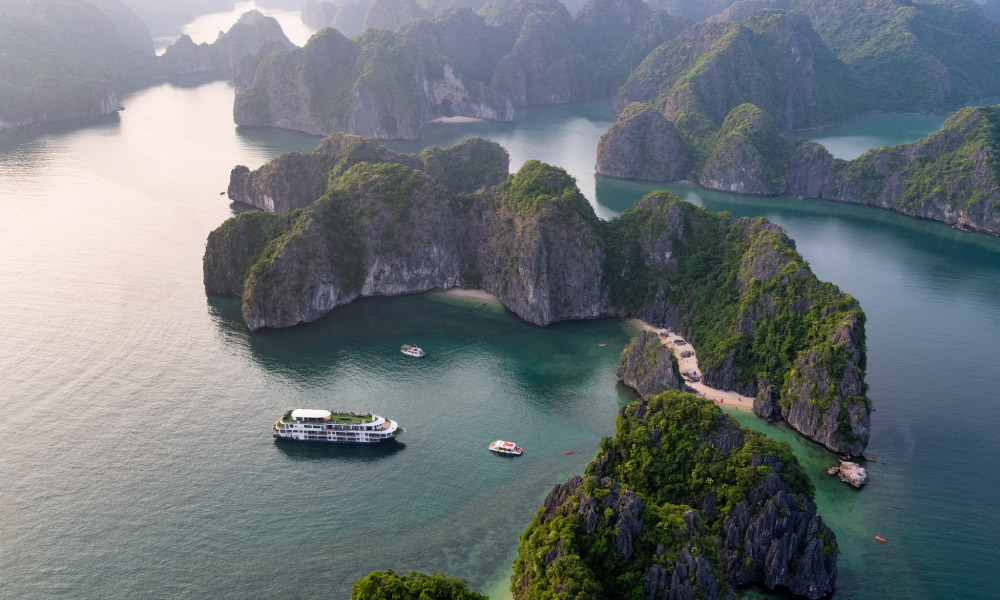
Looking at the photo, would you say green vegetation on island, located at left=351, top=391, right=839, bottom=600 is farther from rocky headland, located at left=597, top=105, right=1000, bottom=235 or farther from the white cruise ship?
rocky headland, located at left=597, top=105, right=1000, bottom=235

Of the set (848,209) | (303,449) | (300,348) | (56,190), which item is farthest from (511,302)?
(56,190)

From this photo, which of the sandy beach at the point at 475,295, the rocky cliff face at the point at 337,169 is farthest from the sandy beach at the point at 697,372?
the rocky cliff face at the point at 337,169

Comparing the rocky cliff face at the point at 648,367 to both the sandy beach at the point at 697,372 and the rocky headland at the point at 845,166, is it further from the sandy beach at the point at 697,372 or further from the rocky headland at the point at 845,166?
the rocky headland at the point at 845,166

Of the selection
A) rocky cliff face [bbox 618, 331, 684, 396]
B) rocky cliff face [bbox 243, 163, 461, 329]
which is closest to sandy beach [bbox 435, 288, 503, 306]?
rocky cliff face [bbox 243, 163, 461, 329]

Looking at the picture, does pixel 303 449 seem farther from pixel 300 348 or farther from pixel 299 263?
pixel 299 263

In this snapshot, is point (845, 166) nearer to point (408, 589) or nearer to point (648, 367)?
point (648, 367)

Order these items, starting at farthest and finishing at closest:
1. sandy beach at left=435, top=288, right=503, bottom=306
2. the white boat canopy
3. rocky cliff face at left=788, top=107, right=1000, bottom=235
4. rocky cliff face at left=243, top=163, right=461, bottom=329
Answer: rocky cliff face at left=788, top=107, right=1000, bottom=235
sandy beach at left=435, top=288, right=503, bottom=306
rocky cliff face at left=243, top=163, right=461, bottom=329
the white boat canopy
